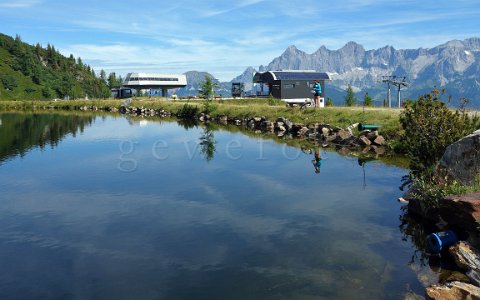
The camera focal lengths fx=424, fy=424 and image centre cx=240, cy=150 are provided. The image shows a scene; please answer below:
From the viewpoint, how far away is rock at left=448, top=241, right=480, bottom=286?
1477 centimetres

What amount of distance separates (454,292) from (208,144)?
133 feet

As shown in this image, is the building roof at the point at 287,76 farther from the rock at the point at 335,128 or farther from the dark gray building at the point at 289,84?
the rock at the point at 335,128

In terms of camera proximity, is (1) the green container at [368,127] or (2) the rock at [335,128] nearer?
(1) the green container at [368,127]

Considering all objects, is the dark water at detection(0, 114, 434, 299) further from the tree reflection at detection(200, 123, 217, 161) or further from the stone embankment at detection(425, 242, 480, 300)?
the tree reflection at detection(200, 123, 217, 161)

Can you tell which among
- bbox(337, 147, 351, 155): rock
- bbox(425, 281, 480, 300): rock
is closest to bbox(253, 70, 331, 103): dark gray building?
bbox(337, 147, 351, 155): rock

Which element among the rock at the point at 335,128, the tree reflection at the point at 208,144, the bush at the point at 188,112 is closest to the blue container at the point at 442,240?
the tree reflection at the point at 208,144

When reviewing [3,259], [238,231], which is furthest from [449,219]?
[3,259]

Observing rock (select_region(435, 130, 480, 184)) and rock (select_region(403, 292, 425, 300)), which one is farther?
rock (select_region(435, 130, 480, 184))

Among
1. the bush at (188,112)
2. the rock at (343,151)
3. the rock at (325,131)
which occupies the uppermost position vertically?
the bush at (188,112)

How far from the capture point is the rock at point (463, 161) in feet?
66.8

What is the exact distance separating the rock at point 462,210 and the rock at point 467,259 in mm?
1027

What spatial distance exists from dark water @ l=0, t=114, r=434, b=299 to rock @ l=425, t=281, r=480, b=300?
47.7 inches

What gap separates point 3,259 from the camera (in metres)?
18.0

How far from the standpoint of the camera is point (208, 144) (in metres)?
52.1
